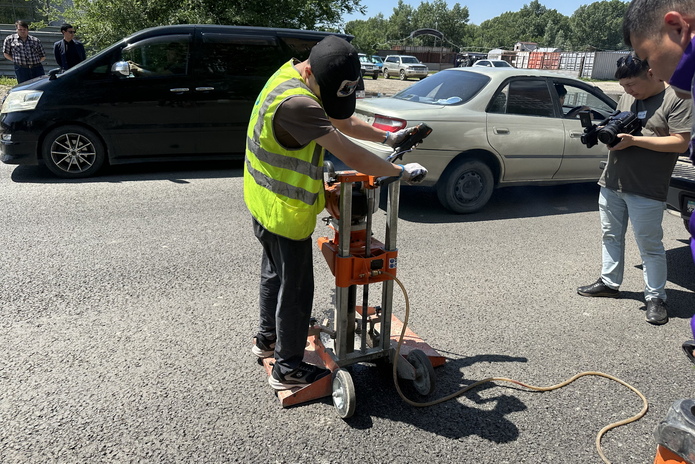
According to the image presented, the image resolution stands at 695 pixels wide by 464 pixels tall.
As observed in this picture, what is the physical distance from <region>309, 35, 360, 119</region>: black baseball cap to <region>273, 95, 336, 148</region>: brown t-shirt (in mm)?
131

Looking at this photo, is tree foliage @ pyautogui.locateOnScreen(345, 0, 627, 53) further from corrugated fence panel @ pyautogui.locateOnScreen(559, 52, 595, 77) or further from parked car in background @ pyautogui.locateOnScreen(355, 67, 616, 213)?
parked car in background @ pyautogui.locateOnScreen(355, 67, 616, 213)

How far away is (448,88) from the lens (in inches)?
264

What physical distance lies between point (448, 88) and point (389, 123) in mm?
1155

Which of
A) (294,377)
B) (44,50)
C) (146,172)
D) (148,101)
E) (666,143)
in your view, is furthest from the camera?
(44,50)

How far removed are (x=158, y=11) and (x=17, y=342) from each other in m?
11.1

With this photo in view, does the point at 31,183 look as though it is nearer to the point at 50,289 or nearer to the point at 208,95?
the point at 208,95

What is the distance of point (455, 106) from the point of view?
6.31 m

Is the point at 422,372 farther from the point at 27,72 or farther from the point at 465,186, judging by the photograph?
the point at 27,72

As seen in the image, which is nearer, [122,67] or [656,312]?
[656,312]

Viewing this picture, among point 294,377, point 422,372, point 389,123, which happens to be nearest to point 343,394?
point 294,377

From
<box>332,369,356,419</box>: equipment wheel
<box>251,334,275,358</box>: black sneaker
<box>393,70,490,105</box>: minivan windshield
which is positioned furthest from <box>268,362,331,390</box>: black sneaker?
<box>393,70,490,105</box>: minivan windshield

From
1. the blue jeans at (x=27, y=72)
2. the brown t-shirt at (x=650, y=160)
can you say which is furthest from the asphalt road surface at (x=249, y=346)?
the blue jeans at (x=27, y=72)

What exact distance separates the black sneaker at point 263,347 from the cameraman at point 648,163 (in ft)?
9.07

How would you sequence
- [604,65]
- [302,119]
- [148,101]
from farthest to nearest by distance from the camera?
[604,65] → [148,101] → [302,119]
